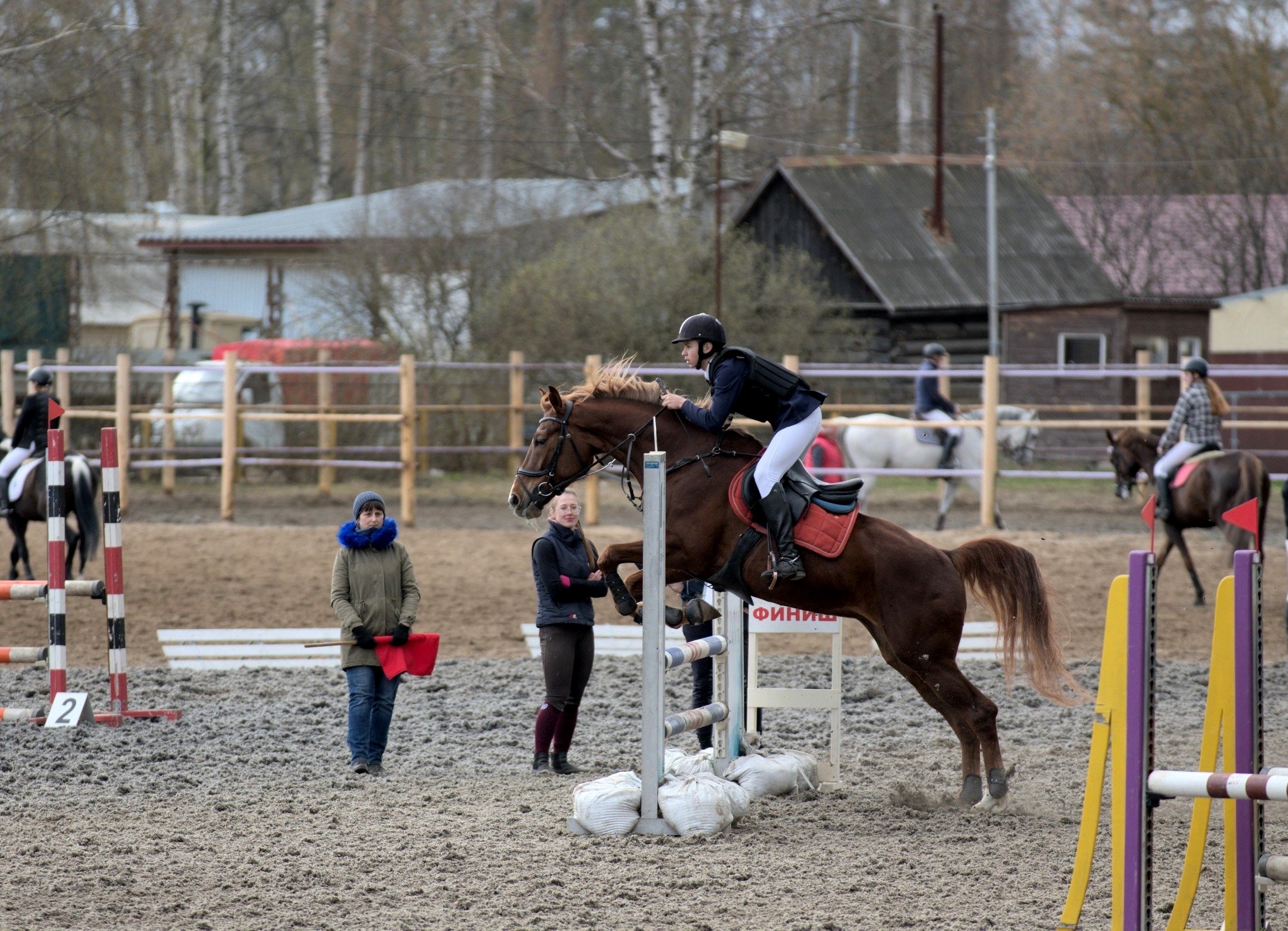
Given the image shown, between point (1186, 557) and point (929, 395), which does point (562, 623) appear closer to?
point (1186, 557)

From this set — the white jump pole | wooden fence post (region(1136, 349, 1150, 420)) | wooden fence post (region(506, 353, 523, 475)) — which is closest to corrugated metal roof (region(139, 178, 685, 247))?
wooden fence post (region(506, 353, 523, 475))

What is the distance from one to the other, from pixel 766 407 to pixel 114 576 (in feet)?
Answer: 11.2

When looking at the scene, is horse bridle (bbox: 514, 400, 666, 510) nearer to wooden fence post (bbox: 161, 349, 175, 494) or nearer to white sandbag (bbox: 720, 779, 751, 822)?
white sandbag (bbox: 720, 779, 751, 822)

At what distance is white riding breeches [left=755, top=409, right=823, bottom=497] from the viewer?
5.16 meters

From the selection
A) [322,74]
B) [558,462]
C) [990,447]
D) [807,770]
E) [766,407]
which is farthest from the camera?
[322,74]

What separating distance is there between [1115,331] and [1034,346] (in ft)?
4.15

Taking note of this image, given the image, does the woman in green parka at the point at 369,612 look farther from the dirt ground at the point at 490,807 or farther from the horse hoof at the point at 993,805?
the horse hoof at the point at 993,805

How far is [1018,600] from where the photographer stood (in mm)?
5465

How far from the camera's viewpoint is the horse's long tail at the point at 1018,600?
546 cm

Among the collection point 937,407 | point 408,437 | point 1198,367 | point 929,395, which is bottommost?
point 408,437

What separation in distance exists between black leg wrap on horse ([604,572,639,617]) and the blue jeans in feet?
4.11

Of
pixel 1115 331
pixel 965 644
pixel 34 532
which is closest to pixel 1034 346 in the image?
pixel 1115 331

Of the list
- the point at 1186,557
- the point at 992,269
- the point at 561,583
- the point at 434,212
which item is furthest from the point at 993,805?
the point at 434,212

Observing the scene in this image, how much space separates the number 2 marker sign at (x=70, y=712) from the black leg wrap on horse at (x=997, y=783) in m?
4.23
